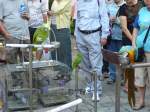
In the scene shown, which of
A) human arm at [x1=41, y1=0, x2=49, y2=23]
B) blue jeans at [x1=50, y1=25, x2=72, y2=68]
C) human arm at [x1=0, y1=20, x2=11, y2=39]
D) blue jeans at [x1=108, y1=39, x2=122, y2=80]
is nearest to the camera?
human arm at [x1=0, y1=20, x2=11, y2=39]

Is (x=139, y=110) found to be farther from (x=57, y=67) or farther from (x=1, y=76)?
(x=1, y=76)

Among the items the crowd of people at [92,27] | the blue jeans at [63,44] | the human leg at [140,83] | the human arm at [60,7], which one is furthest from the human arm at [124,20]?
the blue jeans at [63,44]

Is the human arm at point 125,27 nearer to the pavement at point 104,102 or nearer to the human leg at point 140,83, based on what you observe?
the human leg at point 140,83

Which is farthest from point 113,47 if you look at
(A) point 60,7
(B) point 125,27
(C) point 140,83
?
(C) point 140,83

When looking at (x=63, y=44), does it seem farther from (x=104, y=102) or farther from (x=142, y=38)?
(x=142, y=38)

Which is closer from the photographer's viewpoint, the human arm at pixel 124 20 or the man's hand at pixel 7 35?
the man's hand at pixel 7 35

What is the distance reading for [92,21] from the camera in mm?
7578

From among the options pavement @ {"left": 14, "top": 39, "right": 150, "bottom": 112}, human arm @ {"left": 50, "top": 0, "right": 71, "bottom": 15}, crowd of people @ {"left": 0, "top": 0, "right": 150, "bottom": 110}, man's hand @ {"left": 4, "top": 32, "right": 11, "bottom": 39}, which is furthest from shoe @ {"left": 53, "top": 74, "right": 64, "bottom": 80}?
human arm @ {"left": 50, "top": 0, "right": 71, "bottom": 15}

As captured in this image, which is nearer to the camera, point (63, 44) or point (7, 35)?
point (7, 35)

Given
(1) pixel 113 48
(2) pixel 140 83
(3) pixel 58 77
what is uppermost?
(1) pixel 113 48

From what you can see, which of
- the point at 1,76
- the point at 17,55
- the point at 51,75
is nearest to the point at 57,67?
the point at 51,75

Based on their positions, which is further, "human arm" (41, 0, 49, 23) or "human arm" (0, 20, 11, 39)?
"human arm" (41, 0, 49, 23)

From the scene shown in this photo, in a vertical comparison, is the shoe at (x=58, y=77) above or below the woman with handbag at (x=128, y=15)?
below

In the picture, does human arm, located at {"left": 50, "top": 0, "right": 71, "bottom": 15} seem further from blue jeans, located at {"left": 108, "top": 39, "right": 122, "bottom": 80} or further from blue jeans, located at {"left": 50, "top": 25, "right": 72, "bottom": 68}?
blue jeans, located at {"left": 108, "top": 39, "right": 122, "bottom": 80}
